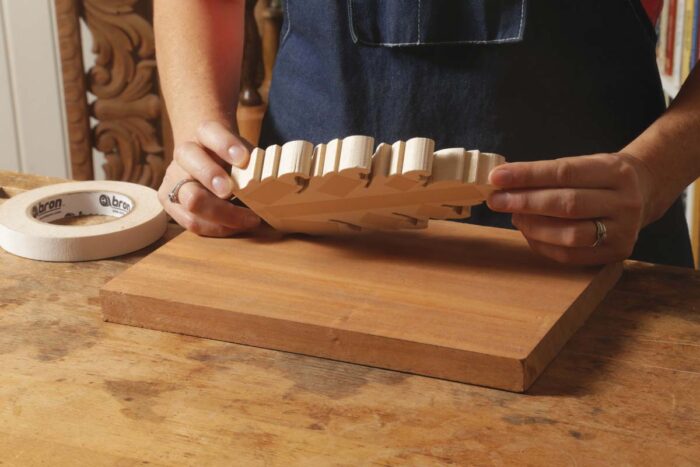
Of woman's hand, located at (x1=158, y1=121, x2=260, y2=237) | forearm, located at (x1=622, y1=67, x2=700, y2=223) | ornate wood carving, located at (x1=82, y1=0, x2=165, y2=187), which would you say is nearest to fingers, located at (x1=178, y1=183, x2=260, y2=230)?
woman's hand, located at (x1=158, y1=121, x2=260, y2=237)

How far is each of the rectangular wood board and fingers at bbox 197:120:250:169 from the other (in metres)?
0.10

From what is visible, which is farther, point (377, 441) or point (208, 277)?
point (208, 277)

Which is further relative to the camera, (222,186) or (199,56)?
(199,56)

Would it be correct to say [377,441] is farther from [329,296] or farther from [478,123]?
[478,123]

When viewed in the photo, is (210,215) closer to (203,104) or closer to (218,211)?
(218,211)

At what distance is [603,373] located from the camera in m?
0.82

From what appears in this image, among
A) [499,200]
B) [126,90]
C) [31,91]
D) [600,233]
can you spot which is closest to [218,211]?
[499,200]

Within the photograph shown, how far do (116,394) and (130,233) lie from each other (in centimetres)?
36

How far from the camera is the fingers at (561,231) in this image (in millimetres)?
961

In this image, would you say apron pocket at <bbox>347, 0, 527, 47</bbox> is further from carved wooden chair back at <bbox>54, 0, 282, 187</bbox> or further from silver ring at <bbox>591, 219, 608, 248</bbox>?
carved wooden chair back at <bbox>54, 0, 282, 187</bbox>

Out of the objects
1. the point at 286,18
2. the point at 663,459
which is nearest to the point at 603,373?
the point at 663,459

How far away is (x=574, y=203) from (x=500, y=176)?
93 mm

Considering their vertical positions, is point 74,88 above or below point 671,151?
below

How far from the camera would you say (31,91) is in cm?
288
